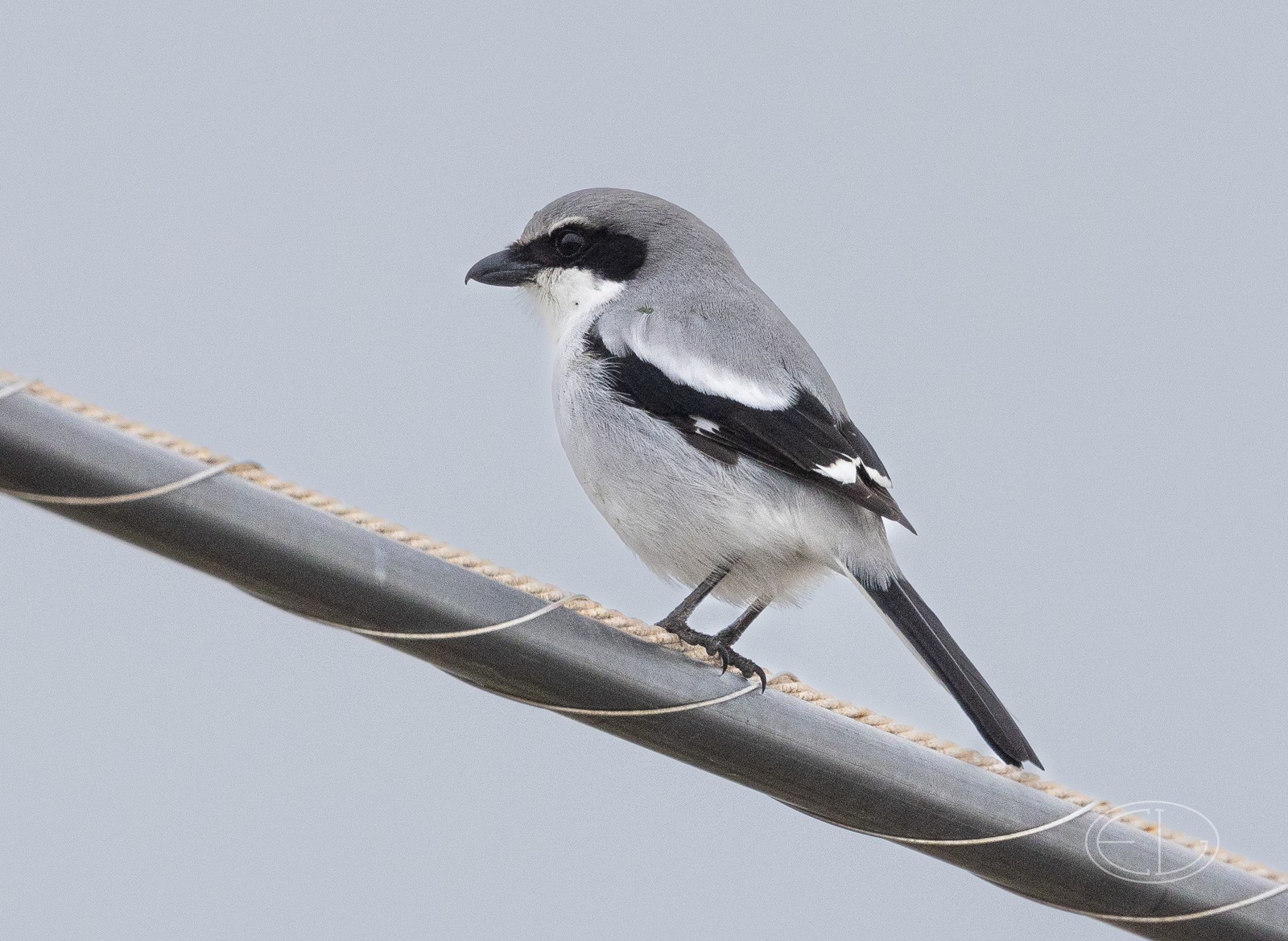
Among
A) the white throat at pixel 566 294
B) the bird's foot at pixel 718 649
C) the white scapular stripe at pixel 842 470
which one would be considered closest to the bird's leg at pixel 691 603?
the bird's foot at pixel 718 649

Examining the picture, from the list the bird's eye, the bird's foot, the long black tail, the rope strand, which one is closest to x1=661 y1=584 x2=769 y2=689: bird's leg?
the bird's foot

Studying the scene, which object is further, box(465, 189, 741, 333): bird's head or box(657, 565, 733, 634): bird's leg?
box(465, 189, 741, 333): bird's head

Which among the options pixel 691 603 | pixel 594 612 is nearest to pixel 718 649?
pixel 691 603

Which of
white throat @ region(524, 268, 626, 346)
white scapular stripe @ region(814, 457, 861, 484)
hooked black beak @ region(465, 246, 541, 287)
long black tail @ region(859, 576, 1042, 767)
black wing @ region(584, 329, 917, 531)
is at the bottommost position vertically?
long black tail @ region(859, 576, 1042, 767)

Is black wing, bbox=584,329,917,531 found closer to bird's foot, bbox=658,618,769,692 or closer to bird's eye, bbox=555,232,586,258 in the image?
bird's foot, bbox=658,618,769,692

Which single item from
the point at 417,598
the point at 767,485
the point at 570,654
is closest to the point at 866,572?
the point at 767,485

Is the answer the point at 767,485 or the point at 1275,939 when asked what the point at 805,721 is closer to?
the point at 1275,939
